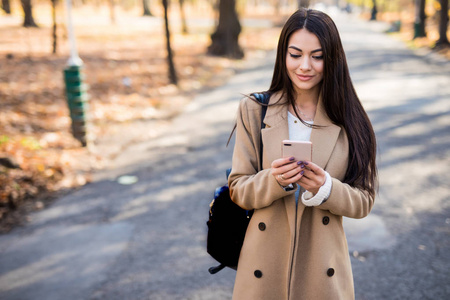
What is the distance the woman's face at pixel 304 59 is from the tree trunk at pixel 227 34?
58.9ft

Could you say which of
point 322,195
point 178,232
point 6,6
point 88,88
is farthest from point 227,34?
point 6,6

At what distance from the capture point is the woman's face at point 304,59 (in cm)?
195

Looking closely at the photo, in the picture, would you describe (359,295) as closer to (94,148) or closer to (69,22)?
(94,148)

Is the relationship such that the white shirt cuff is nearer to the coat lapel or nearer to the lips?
the coat lapel

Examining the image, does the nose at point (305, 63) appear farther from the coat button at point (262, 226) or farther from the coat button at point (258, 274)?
the coat button at point (258, 274)

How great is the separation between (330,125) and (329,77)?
22cm

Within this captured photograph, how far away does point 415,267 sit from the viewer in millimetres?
3910

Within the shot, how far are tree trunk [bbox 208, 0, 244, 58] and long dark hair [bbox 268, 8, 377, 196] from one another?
17.9 meters

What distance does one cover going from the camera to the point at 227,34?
64.4ft

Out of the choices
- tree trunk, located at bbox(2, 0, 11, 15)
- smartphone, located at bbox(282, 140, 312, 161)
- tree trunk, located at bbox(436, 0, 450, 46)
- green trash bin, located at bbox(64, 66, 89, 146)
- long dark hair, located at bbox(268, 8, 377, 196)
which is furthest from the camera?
tree trunk, located at bbox(2, 0, 11, 15)

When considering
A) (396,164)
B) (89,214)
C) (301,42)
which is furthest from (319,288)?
(396,164)

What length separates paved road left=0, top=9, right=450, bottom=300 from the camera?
3.74 m

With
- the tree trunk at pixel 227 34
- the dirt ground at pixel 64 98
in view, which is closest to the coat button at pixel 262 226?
the dirt ground at pixel 64 98

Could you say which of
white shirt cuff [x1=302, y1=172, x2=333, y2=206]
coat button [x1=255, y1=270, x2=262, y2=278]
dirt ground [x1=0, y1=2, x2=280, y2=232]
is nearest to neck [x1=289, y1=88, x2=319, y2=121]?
white shirt cuff [x1=302, y1=172, x2=333, y2=206]
